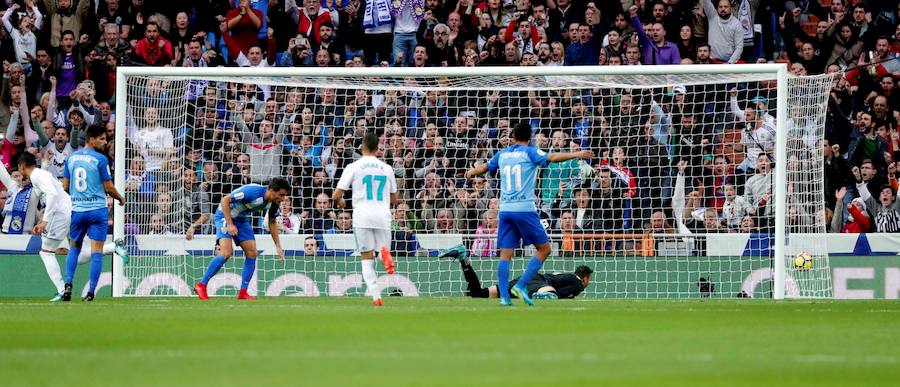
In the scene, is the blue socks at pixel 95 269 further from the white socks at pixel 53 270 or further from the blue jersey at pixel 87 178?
the white socks at pixel 53 270

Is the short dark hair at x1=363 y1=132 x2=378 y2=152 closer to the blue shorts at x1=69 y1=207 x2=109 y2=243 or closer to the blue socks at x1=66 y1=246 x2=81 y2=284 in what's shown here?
the blue shorts at x1=69 y1=207 x2=109 y2=243

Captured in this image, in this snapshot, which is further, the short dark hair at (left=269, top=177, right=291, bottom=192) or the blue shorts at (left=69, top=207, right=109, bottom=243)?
the short dark hair at (left=269, top=177, right=291, bottom=192)

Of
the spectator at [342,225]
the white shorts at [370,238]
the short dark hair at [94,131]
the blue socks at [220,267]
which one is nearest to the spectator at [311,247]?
the spectator at [342,225]

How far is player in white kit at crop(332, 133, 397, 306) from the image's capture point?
15.6 metres

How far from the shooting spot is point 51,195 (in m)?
17.7

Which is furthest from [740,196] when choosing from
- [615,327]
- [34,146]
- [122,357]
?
[122,357]

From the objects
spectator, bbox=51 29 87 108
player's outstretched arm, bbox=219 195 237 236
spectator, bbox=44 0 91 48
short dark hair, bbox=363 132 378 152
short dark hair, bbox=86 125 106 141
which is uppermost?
spectator, bbox=44 0 91 48

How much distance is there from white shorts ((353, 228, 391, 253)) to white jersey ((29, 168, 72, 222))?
405 centimetres

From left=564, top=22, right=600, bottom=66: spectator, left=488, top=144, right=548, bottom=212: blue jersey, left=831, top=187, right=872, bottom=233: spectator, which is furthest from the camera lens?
left=564, top=22, right=600, bottom=66: spectator

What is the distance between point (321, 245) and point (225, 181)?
83.7 inches

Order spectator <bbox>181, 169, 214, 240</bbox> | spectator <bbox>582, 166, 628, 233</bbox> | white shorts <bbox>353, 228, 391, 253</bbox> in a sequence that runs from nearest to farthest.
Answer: white shorts <bbox>353, 228, 391, 253</bbox> → spectator <bbox>582, 166, 628, 233</bbox> → spectator <bbox>181, 169, 214, 240</bbox>

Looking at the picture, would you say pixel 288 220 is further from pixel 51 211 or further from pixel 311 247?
pixel 51 211

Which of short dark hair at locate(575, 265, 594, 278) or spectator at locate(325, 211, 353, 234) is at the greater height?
spectator at locate(325, 211, 353, 234)

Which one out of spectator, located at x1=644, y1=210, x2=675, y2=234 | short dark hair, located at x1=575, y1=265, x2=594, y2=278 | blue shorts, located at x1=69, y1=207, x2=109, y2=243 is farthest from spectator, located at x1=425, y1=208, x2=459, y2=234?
blue shorts, located at x1=69, y1=207, x2=109, y2=243
